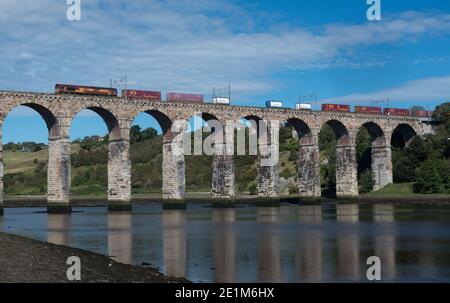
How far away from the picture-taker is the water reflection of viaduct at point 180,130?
73375 mm

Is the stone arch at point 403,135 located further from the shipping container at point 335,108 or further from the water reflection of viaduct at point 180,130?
the shipping container at point 335,108

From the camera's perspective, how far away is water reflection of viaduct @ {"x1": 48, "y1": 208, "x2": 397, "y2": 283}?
85.7 ft

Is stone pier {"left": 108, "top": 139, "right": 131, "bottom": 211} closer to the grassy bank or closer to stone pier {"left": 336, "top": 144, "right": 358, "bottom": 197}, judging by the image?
stone pier {"left": 336, "top": 144, "right": 358, "bottom": 197}

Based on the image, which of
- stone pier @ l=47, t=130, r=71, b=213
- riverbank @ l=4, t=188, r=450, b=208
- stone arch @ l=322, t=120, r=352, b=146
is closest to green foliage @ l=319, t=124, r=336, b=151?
riverbank @ l=4, t=188, r=450, b=208

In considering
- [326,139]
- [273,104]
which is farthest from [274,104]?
[326,139]

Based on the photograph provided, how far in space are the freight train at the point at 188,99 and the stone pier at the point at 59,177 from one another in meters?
5.79

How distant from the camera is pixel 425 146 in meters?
101

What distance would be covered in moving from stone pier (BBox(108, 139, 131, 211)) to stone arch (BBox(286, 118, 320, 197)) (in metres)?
28.5

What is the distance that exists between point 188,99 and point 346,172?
29.6 meters

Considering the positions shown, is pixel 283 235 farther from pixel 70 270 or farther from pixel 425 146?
pixel 425 146

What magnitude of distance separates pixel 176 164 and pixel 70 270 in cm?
5932

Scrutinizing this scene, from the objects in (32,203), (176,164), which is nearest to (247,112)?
(176,164)

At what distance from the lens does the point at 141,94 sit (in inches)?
3209

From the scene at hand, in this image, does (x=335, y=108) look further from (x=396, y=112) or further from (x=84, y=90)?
(x=84, y=90)
